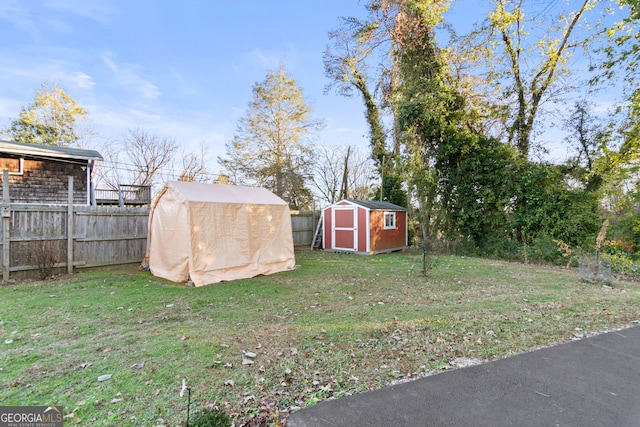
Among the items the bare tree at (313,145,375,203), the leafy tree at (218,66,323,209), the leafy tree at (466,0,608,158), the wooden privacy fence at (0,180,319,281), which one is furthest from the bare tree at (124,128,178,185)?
the leafy tree at (466,0,608,158)

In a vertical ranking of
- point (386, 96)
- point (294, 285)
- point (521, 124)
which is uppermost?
point (386, 96)

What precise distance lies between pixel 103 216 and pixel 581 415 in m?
8.99

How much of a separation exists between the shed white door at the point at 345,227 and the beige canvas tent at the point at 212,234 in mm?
4335

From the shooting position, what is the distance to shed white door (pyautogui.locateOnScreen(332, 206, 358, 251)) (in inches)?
461

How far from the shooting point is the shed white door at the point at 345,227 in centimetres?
1171

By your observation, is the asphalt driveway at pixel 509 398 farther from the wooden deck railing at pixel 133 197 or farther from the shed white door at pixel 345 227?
the wooden deck railing at pixel 133 197

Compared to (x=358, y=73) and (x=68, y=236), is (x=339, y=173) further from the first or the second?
(x=68, y=236)

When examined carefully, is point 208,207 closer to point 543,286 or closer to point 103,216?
point 103,216

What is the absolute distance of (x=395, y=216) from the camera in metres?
12.9

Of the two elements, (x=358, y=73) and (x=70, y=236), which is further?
(x=358, y=73)

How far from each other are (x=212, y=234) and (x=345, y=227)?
6444 mm

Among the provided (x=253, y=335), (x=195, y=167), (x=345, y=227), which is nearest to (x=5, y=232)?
(x=253, y=335)

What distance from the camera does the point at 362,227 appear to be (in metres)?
11.5

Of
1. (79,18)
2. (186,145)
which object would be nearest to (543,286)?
(79,18)
